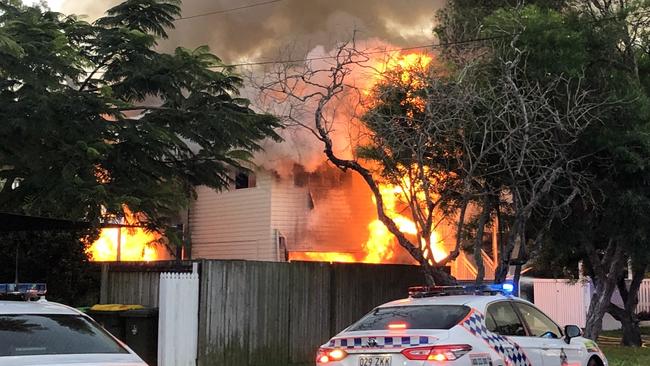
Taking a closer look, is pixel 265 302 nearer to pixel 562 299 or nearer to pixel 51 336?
pixel 51 336

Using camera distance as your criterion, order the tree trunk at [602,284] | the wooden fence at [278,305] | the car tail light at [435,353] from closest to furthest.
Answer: the car tail light at [435,353] < the wooden fence at [278,305] < the tree trunk at [602,284]

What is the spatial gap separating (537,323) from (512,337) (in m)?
0.82

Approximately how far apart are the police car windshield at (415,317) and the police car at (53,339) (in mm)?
2597

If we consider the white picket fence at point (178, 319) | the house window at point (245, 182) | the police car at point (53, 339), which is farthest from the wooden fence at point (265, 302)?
the house window at point (245, 182)

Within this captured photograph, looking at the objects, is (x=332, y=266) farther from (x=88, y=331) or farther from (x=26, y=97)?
(x=88, y=331)

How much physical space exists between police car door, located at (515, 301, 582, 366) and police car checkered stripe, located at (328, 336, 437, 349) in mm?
1686

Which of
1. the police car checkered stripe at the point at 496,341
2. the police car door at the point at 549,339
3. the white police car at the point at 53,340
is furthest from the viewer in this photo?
the police car door at the point at 549,339

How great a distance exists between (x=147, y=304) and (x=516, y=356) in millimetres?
6004

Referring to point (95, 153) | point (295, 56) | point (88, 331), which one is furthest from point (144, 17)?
point (88, 331)

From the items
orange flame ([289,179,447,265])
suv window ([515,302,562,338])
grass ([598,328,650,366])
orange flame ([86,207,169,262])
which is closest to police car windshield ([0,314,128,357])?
suv window ([515,302,562,338])

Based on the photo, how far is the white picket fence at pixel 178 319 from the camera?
10.0m

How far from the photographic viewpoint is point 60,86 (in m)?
9.54

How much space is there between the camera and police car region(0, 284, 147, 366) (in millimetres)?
4572

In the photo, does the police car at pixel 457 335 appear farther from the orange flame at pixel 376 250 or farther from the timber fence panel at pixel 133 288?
the orange flame at pixel 376 250
